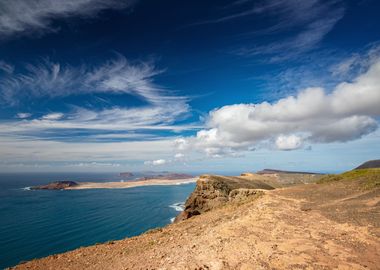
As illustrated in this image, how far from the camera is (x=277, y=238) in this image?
15.2 metres

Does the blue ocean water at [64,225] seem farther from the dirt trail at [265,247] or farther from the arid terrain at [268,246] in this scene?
the arid terrain at [268,246]

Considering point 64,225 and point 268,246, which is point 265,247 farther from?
point 64,225

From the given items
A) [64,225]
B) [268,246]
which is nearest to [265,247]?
[268,246]

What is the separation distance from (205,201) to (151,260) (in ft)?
141

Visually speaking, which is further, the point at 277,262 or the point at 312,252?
the point at 312,252

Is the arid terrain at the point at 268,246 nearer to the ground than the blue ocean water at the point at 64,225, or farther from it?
farther from it

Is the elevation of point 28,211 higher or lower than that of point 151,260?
lower

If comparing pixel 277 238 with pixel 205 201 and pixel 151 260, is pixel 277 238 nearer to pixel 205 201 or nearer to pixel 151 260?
pixel 151 260

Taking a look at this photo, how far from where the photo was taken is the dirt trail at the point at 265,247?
479 inches

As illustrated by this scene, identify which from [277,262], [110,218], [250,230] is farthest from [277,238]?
[110,218]

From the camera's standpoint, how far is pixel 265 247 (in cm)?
1381

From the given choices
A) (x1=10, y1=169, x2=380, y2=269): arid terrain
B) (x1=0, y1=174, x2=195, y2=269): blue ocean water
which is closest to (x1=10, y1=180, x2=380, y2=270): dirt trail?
(x1=10, y1=169, x2=380, y2=269): arid terrain

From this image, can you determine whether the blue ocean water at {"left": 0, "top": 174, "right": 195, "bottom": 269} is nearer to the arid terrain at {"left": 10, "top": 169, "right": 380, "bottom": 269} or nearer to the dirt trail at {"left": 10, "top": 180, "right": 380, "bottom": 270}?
the dirt trail at {"left": 10, "top": 180, "right": 380, "bottom": 270}

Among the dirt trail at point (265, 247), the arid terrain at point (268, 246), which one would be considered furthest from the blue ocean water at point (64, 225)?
the arid terrain at point (268, 246)
